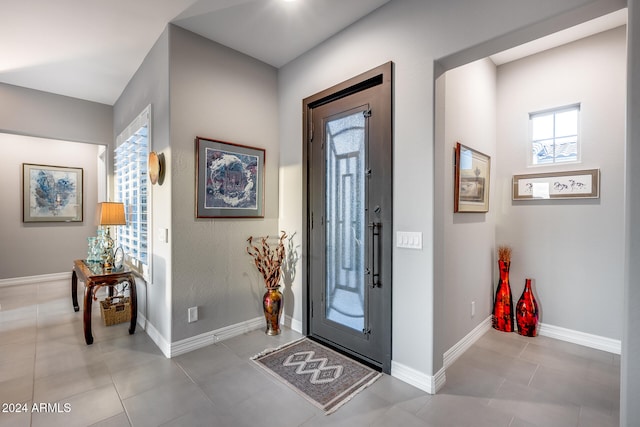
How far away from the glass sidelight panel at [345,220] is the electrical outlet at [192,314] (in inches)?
46.2

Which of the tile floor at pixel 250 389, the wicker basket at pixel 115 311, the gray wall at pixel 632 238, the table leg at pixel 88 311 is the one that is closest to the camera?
the gray wall at pixel 632 238

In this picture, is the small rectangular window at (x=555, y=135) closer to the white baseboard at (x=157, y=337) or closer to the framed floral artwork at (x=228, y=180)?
the framed floral artwork at (x=228, y=180)

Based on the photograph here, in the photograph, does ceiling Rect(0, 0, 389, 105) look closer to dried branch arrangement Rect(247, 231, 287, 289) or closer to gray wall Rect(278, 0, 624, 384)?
gray wall Rect(278, 0, 624, 384)

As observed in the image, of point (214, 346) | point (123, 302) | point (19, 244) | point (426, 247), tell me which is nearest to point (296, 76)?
point (426, 247)

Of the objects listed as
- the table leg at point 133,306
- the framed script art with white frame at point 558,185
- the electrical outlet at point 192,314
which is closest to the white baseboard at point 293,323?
the electrical outlet at point 192,314

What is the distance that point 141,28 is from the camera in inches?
102

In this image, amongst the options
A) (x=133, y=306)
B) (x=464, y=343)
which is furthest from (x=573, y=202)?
(x=133, y=306)

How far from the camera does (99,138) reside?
4.38 meters

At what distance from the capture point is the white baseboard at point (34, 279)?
4.68 m

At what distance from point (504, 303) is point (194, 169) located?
3.34 meters

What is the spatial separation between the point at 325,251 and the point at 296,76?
5.88ft

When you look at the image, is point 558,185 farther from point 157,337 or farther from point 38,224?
point 38,224

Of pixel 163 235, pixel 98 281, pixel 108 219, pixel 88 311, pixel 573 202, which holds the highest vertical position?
pixel 573 202

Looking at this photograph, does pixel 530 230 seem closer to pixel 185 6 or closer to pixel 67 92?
pixel 185 6
